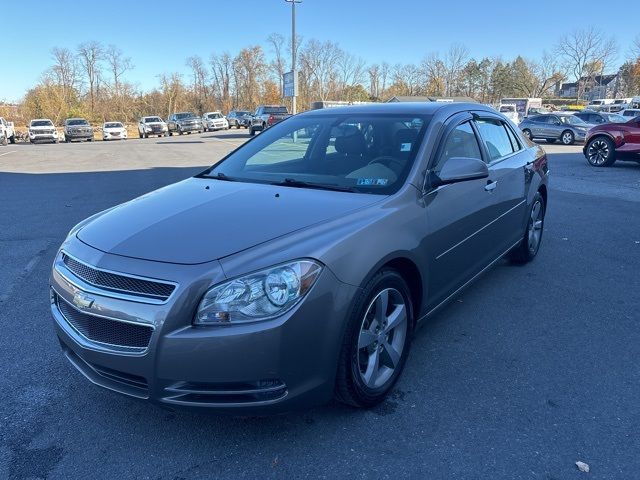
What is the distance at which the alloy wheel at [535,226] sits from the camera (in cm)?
529

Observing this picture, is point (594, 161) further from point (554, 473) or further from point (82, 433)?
point (82, 433)

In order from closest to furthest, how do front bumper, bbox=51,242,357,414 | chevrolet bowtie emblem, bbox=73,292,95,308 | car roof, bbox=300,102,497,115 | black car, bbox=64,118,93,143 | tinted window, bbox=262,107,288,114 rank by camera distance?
front bumper, bbox=51,242,357,414 < chevrolet bowtie emblem, bbox=73,292,95,308 < car roof, bbox=300,102,497,115 < tinted window, bbox=262,107,288,114 < black car, bbox=64,118,93,143

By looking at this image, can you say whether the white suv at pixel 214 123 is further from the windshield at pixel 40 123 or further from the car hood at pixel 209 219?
the car hood at pixel 209 219

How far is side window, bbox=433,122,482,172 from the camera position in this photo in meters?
3.41

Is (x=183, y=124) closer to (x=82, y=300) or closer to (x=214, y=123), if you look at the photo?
(x=214, y=123)

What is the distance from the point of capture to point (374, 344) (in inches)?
109

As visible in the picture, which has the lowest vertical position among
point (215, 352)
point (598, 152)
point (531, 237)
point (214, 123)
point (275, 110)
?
point (531, 237)

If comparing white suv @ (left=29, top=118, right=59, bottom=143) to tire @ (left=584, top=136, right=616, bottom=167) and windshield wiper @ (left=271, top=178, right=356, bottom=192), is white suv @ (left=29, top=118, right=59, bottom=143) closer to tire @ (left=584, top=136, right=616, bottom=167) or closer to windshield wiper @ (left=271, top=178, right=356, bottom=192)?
tire @ (left=584, top=136, right=616, bottom=167)

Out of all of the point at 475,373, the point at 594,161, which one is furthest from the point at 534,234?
the point at 594,161

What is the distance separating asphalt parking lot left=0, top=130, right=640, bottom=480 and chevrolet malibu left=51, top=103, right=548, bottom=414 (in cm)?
29

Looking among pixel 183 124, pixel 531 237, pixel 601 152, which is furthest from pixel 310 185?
pixel 183 124

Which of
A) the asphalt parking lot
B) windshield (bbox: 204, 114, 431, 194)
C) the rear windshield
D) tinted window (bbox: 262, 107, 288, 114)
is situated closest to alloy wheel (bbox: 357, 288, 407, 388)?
the asphalt parking lot

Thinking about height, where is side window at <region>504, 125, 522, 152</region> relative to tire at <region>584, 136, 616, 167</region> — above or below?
above

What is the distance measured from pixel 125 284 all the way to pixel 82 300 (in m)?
0.29
